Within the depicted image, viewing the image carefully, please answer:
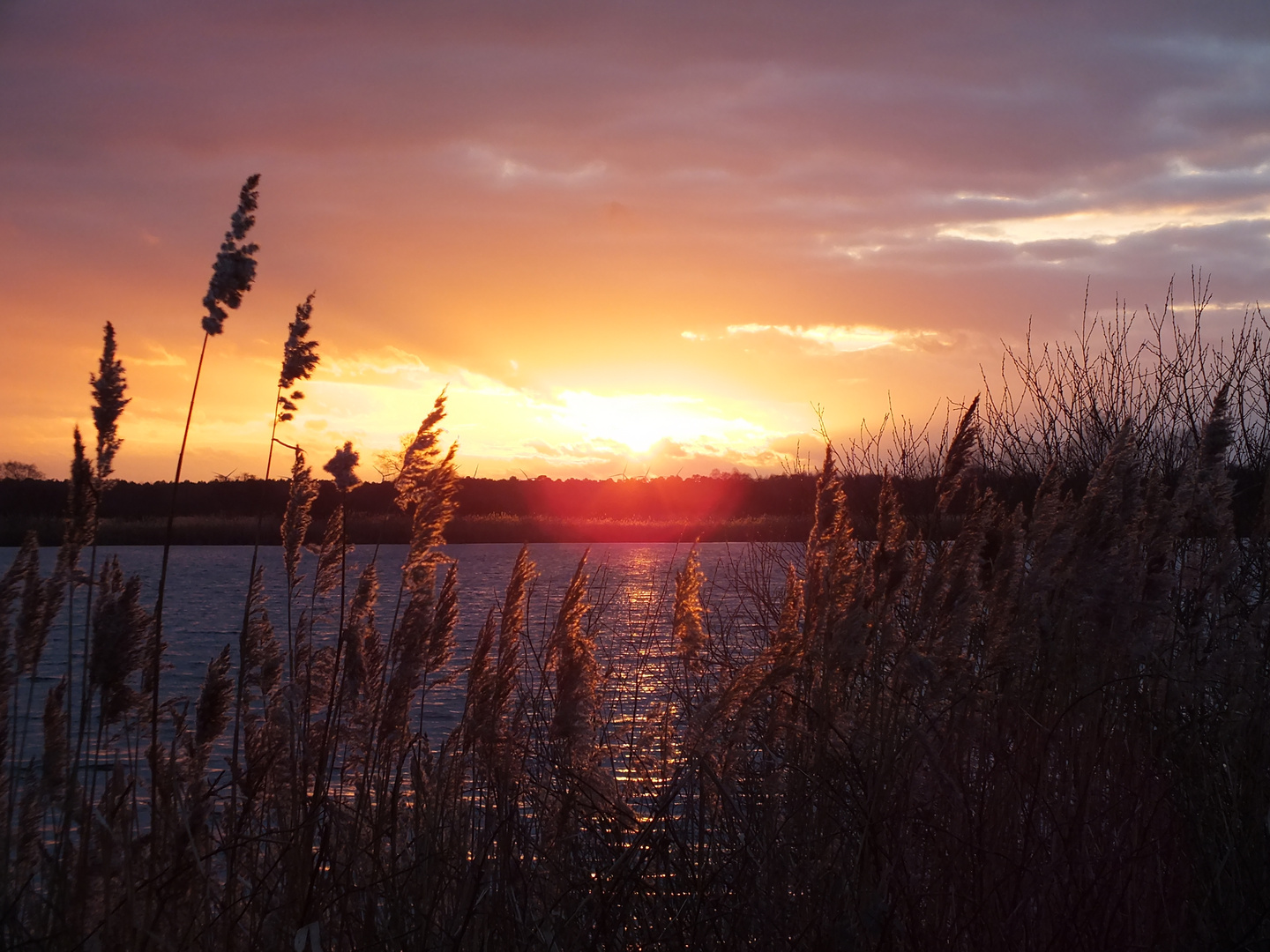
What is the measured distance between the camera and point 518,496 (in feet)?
124

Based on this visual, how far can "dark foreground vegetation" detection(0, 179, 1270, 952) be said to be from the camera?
2090 mm

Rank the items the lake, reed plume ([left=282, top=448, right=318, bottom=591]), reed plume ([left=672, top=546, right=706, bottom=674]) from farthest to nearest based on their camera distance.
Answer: the lake, reed plume ([left=282, top=448, right=318, bottom=591]), reed plume ([left=672, top=546, right=706, bottom=674])

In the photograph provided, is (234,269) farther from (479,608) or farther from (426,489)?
(479,608)

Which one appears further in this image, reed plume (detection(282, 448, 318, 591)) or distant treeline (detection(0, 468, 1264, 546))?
distant treeline (detection(0, 468, 1264, 546))

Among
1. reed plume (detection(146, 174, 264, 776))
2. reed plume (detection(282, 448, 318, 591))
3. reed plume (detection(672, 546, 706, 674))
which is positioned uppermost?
reed plume (detection(146, 174, 264, 776))

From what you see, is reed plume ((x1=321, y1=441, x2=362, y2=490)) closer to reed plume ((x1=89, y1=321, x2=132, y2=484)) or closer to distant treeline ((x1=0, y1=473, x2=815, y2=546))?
reed plume ((x1=89, y1=321, x2=132, y2=484))

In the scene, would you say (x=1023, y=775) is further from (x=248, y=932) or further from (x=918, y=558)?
(x=248, y=932)

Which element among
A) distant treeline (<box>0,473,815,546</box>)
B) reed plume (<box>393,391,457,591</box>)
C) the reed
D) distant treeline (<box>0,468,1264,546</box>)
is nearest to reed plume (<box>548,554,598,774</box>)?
the reed

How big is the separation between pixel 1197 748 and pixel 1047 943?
153 cm

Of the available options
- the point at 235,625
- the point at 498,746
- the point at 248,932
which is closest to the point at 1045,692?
the point at 498,746

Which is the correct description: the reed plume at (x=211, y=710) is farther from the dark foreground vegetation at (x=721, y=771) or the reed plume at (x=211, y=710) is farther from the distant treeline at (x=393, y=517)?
the distant treeline at (x=393, y=517)

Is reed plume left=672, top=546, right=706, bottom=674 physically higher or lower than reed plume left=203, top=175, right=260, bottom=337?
lower

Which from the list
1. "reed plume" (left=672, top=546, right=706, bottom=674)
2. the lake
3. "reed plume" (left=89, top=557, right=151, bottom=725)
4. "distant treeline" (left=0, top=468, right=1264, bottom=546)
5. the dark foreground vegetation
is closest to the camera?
A: the dark foreground vegetation

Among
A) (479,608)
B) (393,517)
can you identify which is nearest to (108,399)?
(479,608)
